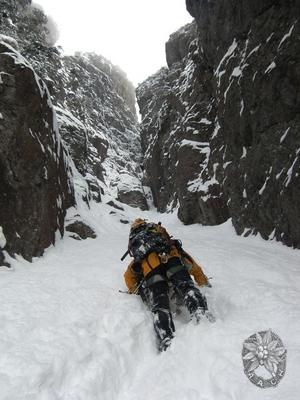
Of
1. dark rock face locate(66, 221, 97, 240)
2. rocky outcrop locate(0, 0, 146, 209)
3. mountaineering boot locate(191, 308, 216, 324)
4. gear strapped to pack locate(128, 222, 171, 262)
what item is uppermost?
rocky outcrop locate(0, 0, 146, 209)

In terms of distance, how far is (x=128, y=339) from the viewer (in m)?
5.90

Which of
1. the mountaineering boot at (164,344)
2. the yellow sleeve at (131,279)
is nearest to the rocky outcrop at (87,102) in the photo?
the yellow sleeve at (131,279)

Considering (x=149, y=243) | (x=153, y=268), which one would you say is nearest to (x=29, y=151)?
(x=149, y=243)

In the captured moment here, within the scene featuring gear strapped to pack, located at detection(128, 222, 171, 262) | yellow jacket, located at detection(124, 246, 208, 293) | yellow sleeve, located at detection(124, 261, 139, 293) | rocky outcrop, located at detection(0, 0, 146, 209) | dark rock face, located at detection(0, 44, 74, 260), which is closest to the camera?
yellow jacket, located at detection(124, 246, 208, 293)

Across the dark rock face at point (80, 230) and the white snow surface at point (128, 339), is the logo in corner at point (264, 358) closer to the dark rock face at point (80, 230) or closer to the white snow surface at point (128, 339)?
the white snow surface at point (128, 339)

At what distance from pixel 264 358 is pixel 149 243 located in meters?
3.01

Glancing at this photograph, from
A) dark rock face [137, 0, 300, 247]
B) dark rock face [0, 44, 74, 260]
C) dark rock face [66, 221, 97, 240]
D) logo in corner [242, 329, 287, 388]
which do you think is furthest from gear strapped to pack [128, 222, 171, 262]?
dark rock face [66, 221, 97, 240]

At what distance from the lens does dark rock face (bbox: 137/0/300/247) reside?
42.2ft

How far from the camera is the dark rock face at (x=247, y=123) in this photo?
42.2 ft

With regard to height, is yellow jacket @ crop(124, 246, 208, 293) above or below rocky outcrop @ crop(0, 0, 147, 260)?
below

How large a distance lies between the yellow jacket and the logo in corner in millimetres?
2063

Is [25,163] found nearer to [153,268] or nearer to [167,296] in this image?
[153,268]

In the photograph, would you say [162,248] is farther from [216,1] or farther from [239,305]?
[216,1]

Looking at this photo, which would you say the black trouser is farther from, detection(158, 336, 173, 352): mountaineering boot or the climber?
the climber
